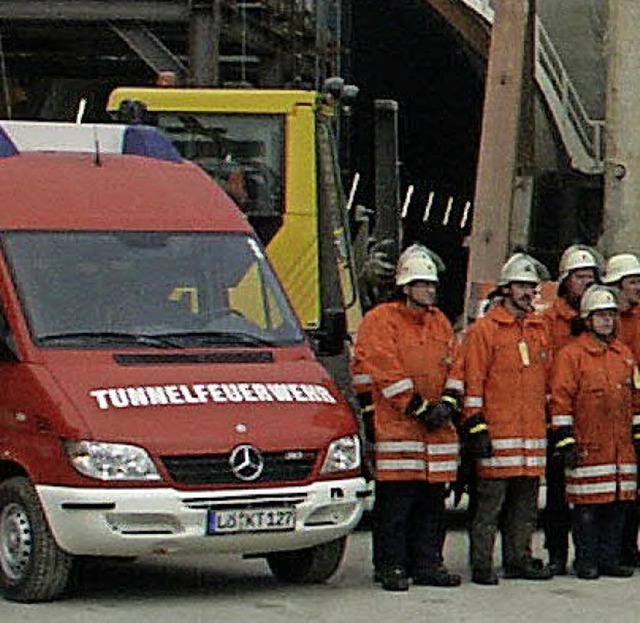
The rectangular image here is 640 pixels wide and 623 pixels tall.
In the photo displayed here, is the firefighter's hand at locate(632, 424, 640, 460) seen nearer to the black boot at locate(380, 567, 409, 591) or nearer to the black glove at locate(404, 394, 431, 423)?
the black glove at locate(404, 394, 431, 423)

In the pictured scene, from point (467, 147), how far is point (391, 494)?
30749 mm

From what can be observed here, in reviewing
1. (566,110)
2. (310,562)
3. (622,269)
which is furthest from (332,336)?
(566,110)

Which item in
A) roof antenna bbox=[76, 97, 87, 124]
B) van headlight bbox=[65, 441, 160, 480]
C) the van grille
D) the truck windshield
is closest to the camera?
van headlight bbox=[65, 441, 160, 480]

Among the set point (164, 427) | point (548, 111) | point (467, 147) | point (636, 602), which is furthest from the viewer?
Answer: point (467, 147)

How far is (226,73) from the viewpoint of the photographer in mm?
27938

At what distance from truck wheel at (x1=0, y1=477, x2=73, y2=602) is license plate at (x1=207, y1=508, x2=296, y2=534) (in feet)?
2.64

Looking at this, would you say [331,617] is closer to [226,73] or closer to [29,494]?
[29,494]

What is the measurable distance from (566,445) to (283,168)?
375 cm

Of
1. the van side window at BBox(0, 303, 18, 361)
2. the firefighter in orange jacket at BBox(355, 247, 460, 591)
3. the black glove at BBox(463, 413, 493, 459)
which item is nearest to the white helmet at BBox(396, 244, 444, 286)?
the firefighter in orange jacket at BBox(355, 247, 460, 591)

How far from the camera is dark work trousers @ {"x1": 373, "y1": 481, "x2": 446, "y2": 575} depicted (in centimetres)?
1149

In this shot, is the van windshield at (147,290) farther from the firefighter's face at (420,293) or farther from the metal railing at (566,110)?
the metal railing at (566,110)

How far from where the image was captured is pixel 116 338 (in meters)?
11.0

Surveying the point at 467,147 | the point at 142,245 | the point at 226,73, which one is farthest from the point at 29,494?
the point at 467,147

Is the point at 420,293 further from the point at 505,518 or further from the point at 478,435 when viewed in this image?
the point at 505,518
